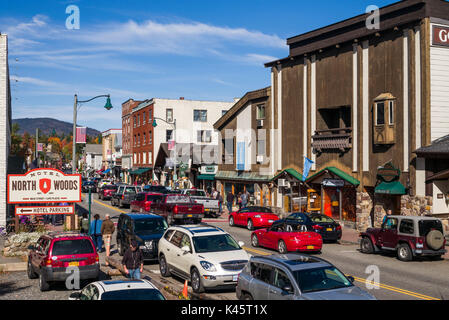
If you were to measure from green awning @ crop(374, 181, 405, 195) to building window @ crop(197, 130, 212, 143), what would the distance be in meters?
47.5

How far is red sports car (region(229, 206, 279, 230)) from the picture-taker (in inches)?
1171

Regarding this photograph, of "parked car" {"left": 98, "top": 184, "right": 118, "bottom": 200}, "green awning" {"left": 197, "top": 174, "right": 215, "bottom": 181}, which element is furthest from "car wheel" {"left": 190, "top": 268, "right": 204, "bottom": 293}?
"parked car" {"left": 98, "top": 184, "right": 118, "bottom": 200}

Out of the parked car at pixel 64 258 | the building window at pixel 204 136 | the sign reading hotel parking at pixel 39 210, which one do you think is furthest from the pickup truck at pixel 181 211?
the building window at pixel 204 136

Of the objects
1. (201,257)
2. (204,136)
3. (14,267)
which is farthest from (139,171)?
(201,257)

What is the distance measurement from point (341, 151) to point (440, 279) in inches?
656

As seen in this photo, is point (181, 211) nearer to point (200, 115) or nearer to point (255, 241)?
point (255, 241)

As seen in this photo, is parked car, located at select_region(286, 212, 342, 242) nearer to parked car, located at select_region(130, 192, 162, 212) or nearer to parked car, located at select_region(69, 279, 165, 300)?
parked car, located at select_region(130, 192, 162, 212)

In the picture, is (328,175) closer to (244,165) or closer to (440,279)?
(244,165)

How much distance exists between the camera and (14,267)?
61.2 ft

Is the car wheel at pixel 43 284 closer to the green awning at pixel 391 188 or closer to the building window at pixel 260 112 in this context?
the green awning at pixel 391 188

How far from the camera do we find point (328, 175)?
3372cm

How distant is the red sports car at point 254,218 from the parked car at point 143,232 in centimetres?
1001

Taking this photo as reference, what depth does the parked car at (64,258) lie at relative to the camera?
14.7 m
